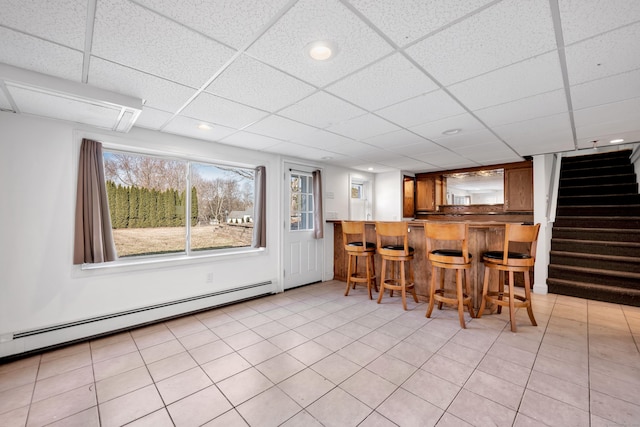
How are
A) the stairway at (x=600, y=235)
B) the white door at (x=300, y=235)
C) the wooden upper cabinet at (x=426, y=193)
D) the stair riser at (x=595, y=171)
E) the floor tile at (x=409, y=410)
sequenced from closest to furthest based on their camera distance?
the floor tile at (x=409, y=410) → the stairway at (x=600, y=235) → the white door at (x=300, y=235) → the stair riser at (x=595, y=171) → the wooden upper cabinet at (x=426, y=193)

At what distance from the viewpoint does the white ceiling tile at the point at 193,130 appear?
292 centimetres

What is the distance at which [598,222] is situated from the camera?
479cm

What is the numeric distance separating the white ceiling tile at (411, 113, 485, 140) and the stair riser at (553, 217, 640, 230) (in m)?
3.61

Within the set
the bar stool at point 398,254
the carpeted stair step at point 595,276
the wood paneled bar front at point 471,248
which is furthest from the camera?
the carpeted stair step at point 595,276

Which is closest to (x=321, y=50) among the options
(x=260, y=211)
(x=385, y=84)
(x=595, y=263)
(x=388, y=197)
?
(x=385, y=84)

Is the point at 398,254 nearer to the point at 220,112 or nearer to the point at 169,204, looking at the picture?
the point at 220,112

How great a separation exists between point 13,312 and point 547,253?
23.1 feet

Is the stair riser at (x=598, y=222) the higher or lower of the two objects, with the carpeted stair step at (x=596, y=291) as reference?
higher

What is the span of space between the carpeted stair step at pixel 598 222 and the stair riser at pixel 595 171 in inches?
69.1

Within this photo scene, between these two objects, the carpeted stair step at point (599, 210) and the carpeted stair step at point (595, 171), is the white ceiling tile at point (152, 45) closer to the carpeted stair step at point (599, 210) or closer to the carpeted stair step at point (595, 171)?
the carpeted stair step at point (599, 210)

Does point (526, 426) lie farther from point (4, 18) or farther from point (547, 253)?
point (547, 253)

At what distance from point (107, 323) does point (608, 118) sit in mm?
5787

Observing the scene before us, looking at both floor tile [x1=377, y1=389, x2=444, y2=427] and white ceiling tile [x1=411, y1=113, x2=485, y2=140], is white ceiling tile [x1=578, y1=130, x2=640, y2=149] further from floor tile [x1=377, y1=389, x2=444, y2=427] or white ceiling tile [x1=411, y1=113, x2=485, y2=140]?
floor tile [x1=377, y1=389, x2=444, y2=427]

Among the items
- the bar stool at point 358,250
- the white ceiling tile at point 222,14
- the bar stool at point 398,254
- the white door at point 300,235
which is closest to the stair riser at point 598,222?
the bar stool at point 398,254
